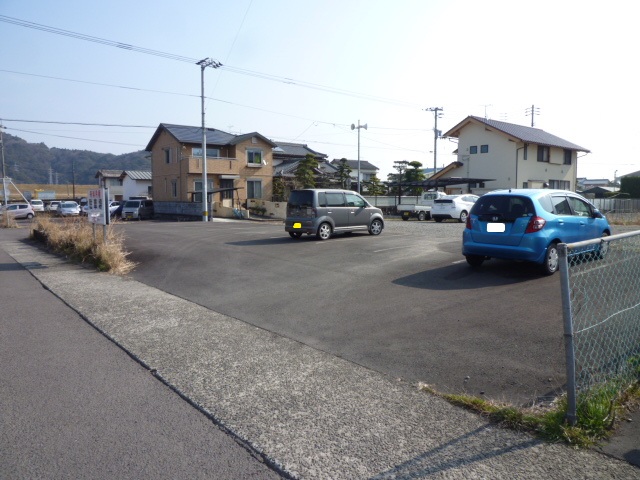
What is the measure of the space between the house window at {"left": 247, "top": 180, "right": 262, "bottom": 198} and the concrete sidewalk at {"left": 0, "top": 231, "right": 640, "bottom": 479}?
3570 cm

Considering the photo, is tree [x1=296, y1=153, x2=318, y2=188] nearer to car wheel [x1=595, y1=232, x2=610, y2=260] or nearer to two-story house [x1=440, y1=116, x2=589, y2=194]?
two-story house [x1=440, y1=116, x2=589, y2=194]

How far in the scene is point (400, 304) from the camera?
25.0 ft

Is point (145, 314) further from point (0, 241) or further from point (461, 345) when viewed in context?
point (0, 241)

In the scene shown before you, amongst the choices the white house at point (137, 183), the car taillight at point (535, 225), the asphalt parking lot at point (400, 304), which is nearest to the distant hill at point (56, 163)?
the white house at point (137, 183)

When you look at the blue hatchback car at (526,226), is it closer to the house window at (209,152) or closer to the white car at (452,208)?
the white car at (452,208)

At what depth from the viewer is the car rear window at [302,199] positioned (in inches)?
629

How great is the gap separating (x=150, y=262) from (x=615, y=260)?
1046cm

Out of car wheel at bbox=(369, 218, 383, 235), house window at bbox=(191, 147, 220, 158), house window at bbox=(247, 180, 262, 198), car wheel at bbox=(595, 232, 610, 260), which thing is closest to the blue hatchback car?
car wheel at bbox=(595, 232, 610, 260)

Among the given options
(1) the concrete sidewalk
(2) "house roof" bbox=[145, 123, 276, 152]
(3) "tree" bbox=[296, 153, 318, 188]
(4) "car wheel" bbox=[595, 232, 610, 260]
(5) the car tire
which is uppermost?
(2) "house roof" bbox=[145, 123, 276, 152]

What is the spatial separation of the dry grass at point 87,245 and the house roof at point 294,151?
4164 cm

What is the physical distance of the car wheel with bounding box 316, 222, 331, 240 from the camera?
15852mm

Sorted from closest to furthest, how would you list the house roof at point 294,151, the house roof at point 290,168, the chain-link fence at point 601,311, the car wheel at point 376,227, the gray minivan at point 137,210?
1. the chain-link fence at point 601,311
2. the car wheel at point 376,227
3. the gray minivan at point 137,210
4. the house roof at point 290,168
5. the house roof at point 294,151

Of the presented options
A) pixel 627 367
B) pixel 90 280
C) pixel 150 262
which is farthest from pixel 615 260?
pixel 150 262

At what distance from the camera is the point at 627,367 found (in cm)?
451
